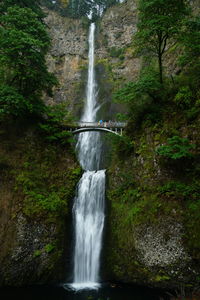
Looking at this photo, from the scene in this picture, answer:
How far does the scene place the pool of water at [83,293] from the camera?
29.7ft

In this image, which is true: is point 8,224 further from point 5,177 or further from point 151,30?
point 151,30

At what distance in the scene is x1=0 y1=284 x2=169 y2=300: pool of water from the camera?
9.06 m

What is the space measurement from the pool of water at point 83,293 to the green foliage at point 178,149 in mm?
5569

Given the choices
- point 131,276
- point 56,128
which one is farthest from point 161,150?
point 56,128

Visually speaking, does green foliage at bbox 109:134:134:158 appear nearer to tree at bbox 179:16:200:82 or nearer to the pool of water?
tree at bbox 179:16:200:82

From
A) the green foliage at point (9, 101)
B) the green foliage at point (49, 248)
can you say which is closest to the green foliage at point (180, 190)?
the green foliage at point (49, 248)

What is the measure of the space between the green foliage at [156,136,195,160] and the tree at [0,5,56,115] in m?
8.26

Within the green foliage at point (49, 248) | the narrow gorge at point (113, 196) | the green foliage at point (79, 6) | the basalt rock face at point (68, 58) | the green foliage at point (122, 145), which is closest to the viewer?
the narrow gorge at point (113, 196)

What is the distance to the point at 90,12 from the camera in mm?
42875

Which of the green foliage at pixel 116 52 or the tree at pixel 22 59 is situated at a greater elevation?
the green foliage at pixel 116 52

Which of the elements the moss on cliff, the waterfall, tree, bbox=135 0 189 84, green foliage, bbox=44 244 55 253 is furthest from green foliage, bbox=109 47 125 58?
green foliage, bbox=44 244 55 253

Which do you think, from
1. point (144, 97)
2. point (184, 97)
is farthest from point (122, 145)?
point (184, 97)

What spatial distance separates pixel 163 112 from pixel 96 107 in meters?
16.5

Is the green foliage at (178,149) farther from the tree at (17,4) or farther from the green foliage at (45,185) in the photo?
the tree at (17,4)
